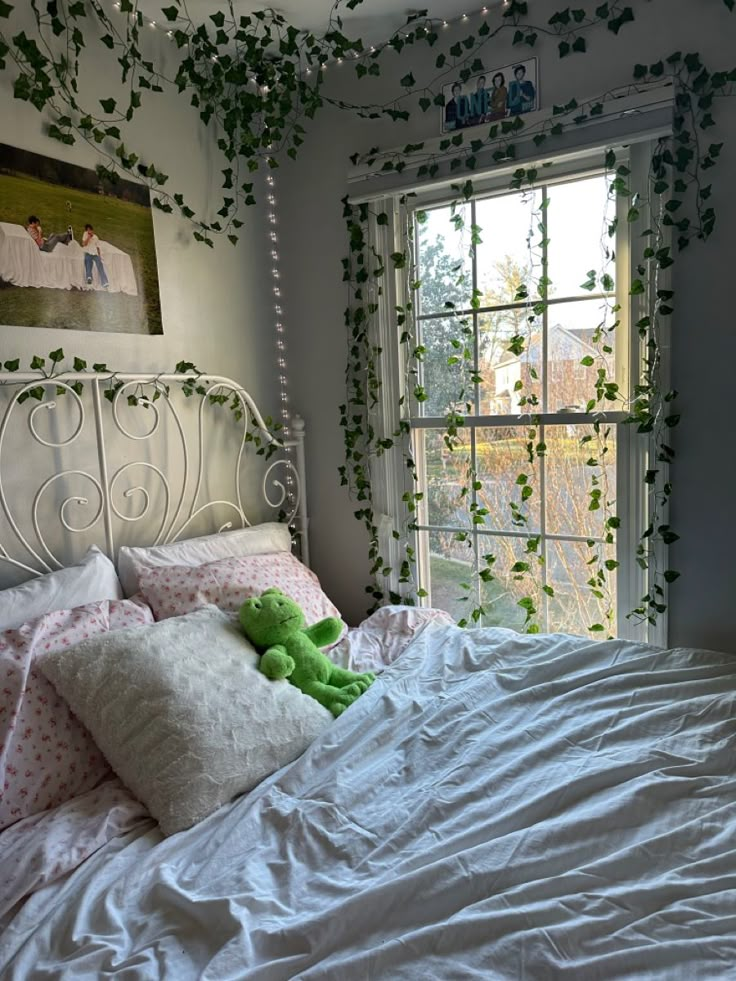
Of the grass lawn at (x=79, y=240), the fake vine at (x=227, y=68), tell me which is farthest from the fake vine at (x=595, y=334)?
the grass lawn at (x=79, y=240)

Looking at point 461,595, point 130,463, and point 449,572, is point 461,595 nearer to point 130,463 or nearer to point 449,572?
point 449,572

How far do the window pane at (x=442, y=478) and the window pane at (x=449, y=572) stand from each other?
7 cm

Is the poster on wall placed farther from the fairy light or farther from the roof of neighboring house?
the roof of neighboring house

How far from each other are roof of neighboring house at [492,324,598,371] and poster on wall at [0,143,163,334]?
3.84 ft

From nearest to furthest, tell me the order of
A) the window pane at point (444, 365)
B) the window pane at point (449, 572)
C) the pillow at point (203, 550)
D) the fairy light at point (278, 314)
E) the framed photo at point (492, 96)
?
1. the pillow at point (203, 550)
2. the framed photo at point (492, 96)
3. the window pane at point (444, 365)
4. the window pane at point (449, 572)
5. the fairy light at point (278, 314)

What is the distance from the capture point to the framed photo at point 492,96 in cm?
194

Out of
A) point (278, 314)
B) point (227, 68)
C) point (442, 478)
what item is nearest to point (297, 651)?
point (442, 478)

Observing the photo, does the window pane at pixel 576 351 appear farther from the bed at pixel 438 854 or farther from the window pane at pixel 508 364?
the bed at pixel 438 854

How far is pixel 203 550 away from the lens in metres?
2.02

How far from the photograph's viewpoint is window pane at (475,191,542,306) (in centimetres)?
202

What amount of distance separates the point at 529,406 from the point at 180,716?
139 cm

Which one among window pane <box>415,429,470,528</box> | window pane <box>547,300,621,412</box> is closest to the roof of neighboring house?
window pane <box>547,300,621,412</box>

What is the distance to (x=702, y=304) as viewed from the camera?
5.83 feet

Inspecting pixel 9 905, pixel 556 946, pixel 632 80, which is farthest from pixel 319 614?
pixel 632 80
